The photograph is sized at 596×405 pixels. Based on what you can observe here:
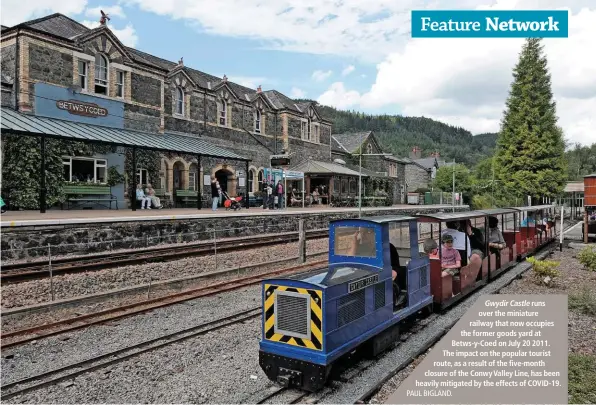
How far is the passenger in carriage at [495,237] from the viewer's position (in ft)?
42.6

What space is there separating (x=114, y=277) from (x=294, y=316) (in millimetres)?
8278

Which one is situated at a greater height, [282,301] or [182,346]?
[282,301]

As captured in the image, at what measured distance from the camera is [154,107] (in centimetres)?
2447

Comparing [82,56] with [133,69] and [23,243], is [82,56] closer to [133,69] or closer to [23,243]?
[133,69]

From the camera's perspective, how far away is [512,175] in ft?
125

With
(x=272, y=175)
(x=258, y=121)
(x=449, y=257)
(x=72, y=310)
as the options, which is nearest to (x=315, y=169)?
→ (x=272, y=175)

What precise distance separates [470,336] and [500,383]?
629 millimetres

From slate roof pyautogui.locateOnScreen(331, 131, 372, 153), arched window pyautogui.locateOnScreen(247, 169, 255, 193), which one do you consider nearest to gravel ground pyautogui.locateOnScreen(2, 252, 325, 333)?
arched window pyautogui.locateOnScreen(247, 169, 255, 193)

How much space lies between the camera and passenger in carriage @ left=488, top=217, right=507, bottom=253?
1299 centimetres

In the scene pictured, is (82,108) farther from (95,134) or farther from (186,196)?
(186,196)

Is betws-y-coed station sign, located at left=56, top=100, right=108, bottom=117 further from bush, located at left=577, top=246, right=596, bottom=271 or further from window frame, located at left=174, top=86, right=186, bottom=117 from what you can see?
bush, located at left=577, top=246, right=596, bottom=271

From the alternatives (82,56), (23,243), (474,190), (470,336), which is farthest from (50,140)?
(474,190)

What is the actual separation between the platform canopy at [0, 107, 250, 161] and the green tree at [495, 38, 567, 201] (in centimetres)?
2707

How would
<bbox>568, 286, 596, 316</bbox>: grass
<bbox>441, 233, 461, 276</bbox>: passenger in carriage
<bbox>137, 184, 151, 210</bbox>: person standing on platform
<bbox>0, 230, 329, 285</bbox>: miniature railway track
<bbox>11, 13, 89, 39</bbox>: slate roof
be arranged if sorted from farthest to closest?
<bbox>137, 184, 151, 210</bbox>: person standing on platform < <bbox>11, 13, 89, 39</bbox>: slate roof < <bbox>0, 230, 329, 285</bbox>: miniature railway track < <bbox>441, 233, 461, 276</bbox>: passenger in carriage < <bbox>568, 286, 596, 316</bbox>: grass
